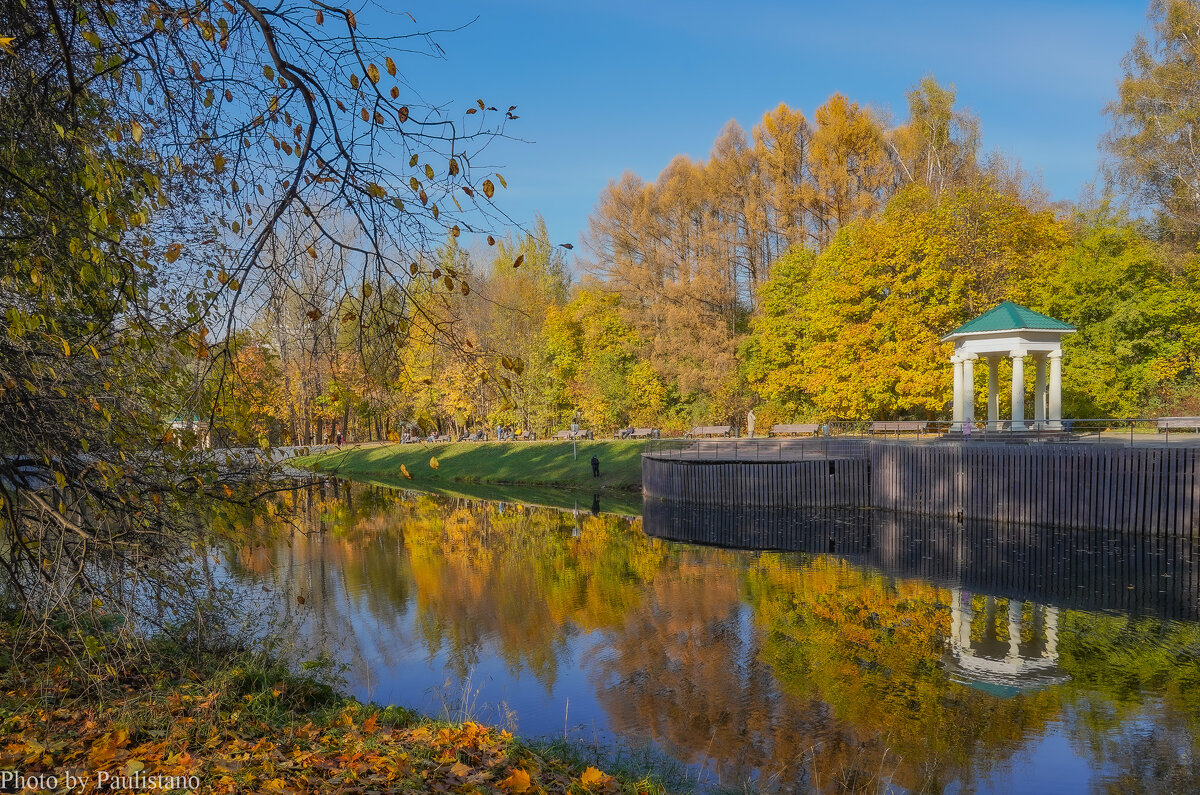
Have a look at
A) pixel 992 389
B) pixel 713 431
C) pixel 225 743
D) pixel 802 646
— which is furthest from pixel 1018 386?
pixel 225 743

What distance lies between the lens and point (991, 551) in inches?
758

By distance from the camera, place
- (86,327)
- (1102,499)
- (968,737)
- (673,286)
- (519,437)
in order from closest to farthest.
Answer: (86,327), (968,737), (1102,499), (673,286), (519,437)

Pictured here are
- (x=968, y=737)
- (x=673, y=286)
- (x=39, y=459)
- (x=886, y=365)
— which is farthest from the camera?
(x=673, y=286)

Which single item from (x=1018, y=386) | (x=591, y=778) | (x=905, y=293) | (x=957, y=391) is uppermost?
(x=905, y=293)

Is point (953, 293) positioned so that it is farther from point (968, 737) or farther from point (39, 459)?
point (39, 459)

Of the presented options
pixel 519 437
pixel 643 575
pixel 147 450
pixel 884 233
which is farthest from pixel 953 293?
pixel 147 450

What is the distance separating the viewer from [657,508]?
93.3 feet

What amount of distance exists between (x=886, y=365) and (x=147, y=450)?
3160cm

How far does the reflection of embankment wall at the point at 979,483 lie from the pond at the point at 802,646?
0.77m

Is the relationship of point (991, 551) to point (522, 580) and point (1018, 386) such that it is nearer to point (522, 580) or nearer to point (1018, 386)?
point (1018, 386)

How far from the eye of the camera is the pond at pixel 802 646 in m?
8.69

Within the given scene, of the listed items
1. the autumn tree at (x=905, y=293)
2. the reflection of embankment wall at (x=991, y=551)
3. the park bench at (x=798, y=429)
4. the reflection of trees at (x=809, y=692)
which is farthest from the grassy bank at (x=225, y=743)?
the autumn tree at (x=905, y=293)

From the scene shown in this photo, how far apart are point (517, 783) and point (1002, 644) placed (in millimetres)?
9795

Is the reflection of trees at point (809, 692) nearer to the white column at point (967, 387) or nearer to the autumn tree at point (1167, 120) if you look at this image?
the white column at point (967, 387)
